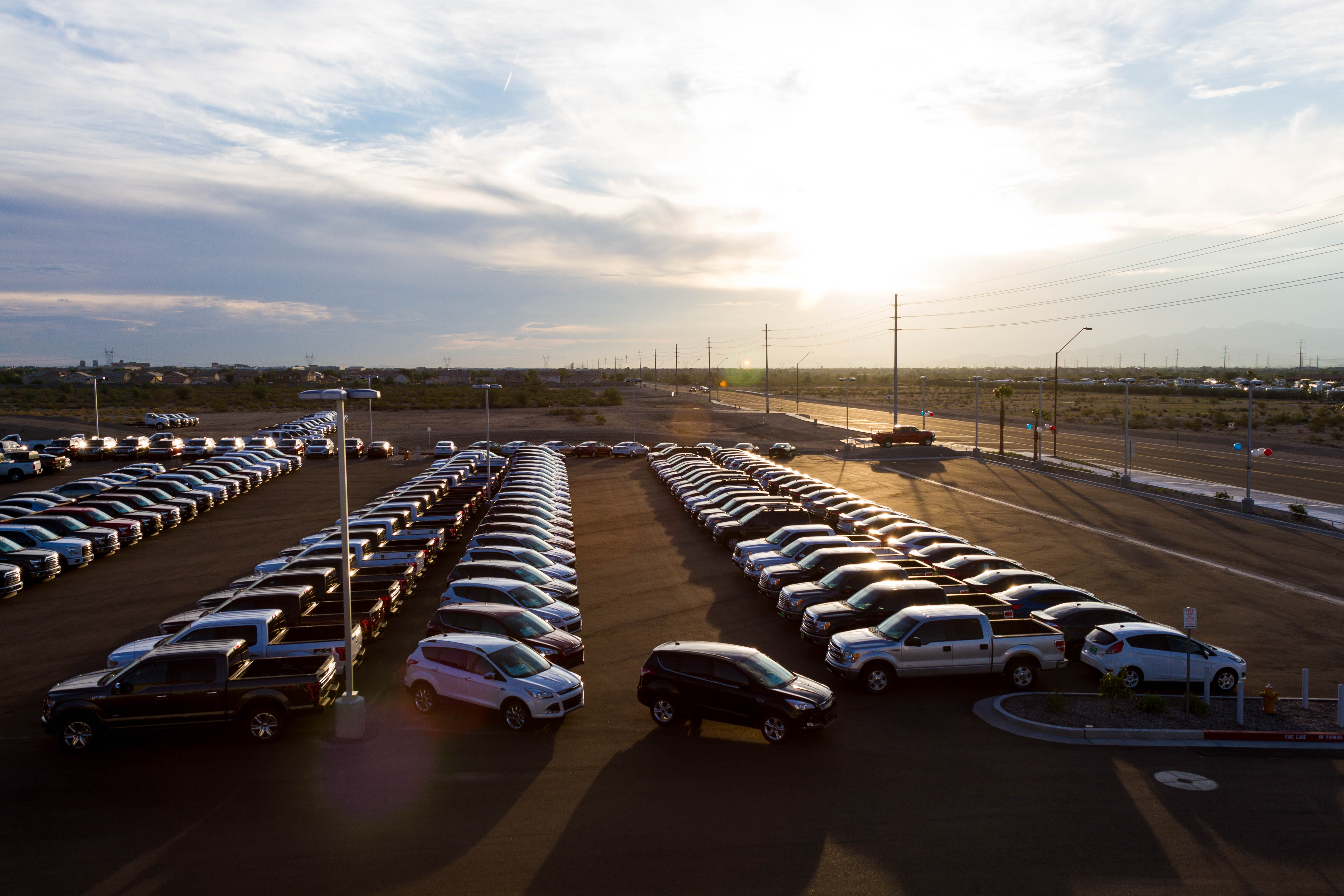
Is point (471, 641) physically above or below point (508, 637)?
above

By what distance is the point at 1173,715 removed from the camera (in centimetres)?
1348

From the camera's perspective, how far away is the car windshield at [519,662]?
1302 cm

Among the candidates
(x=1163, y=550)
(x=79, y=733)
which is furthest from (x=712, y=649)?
(x=1163, y=550)

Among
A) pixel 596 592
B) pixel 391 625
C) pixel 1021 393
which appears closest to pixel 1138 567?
pixel 596 592

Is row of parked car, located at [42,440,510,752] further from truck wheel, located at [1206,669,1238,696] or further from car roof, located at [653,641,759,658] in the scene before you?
truck wheel, located at [1206,669,1238,696]

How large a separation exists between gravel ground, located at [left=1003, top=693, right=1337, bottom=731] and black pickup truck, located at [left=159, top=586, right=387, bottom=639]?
12.7 metres

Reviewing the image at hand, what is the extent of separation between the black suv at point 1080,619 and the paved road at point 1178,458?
→ 31661 millimetres

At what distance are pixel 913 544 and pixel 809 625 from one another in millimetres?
8654

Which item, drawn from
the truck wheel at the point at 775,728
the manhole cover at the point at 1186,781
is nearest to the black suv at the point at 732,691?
the truck wheel at the point at 775,728

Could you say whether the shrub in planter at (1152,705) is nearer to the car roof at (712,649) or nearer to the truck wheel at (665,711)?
the car roof at (712,649)

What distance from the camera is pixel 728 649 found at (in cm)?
1298

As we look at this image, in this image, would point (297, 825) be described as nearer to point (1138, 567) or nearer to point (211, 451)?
point (1138, 567)

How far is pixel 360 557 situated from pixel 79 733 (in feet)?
29.2

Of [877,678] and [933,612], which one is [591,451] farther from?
[877,678]
